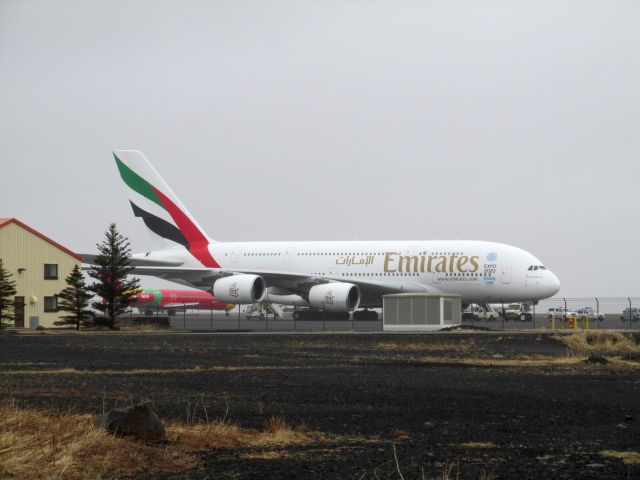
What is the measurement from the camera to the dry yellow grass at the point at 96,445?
25.3 feet

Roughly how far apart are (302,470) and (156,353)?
17876 mm

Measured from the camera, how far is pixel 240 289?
48.2 m

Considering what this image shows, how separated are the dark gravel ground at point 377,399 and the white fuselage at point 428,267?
2078 centimetres

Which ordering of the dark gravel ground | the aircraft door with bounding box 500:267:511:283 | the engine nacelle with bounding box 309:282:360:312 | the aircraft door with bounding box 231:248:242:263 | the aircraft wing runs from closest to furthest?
the dark gravel ground, the engine nacelle with bounding box 309:282:360:312, the aircraft door with bounding box 500:267:511:283, the aircraft wing, the aircraft door with bounding box 231:248:242:263

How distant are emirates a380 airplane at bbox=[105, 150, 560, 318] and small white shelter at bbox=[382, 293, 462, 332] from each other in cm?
655

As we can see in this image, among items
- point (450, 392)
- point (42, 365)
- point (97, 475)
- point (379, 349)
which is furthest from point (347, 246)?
point (97, 475)

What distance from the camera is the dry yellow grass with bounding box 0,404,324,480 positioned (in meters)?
7.71

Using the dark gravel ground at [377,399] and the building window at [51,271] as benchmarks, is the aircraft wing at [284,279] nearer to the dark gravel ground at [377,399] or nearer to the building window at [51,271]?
the building window at [51,271]

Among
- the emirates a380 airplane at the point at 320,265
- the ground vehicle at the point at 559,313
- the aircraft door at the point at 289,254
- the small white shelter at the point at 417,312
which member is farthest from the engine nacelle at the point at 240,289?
the ground vehicle at the point at 559,313

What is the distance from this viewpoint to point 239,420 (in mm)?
11570

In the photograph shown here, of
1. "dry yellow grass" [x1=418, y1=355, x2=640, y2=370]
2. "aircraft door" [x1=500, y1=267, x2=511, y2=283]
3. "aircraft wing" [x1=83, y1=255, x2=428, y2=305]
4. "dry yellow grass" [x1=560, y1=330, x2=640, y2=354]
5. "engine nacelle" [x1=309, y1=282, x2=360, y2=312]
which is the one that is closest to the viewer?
"dry yellow grass" [x1=418, y1=355, x2=640, y2=370]

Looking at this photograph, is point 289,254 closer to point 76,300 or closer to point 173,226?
point 173,226

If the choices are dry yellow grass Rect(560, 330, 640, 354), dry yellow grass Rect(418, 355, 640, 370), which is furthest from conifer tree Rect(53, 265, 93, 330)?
dry yellow grass Rect(418, 355, 640, 370)

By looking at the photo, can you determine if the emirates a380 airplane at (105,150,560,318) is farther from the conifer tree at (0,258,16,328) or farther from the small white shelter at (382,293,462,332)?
the conifer tree at (0,258,16,328)
